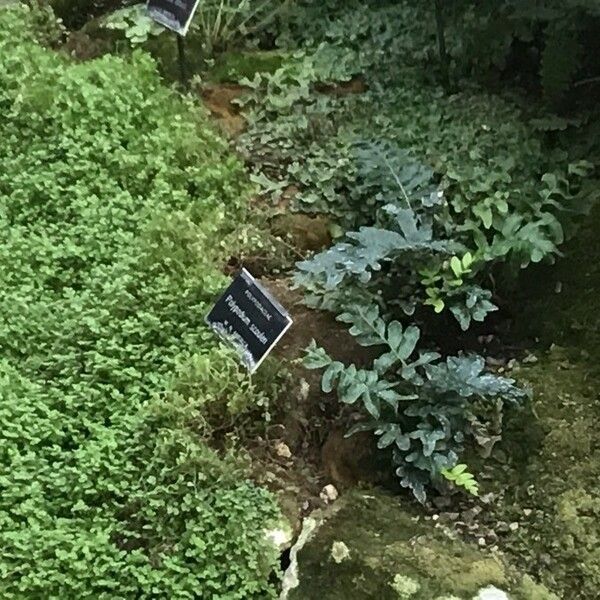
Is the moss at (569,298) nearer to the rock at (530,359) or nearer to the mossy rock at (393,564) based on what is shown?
the rock at (530,359)

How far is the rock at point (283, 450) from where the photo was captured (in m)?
2.70

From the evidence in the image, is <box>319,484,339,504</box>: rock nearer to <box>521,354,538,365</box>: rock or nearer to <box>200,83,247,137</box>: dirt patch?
<box>521,354,538,365</box>: rock

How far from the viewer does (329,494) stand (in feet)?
8.62

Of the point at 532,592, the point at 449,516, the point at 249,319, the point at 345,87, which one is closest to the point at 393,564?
the point at 449,516

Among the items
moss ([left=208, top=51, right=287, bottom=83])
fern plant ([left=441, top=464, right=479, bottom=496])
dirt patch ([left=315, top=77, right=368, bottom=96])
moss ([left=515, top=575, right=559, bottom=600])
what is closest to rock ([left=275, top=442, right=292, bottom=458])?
fern plant ([left=441, top=464, right=479, bottom=496])

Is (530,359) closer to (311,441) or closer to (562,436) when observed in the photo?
(562,436)

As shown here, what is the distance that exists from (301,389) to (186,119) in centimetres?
142

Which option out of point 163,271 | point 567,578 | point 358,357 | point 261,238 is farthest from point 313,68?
point 567,578

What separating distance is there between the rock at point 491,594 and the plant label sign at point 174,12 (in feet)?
7.85

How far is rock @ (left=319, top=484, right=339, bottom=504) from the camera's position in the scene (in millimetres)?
2613

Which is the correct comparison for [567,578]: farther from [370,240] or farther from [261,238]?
[261,238]

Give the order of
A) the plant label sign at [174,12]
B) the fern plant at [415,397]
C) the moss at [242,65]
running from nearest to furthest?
the fern plant at [415,397] < the plant label sign at [174,12] < the moss at [242,65]

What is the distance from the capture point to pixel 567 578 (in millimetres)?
2334

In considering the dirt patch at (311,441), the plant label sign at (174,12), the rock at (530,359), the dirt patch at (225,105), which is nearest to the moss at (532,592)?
the dirt patch at (311,441)
